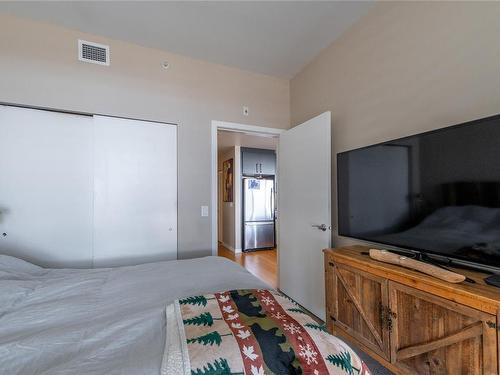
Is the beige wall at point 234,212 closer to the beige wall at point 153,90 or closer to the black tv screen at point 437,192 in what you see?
the beige wall at point 153,90

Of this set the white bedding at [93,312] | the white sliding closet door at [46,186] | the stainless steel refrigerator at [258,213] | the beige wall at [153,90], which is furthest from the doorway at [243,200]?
the white bedding at [93,312]

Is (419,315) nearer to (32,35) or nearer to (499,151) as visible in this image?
(499,151)

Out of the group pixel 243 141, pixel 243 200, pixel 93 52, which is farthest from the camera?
pixel 243 200

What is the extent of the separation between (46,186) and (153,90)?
127cm

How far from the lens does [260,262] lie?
4.27 meters

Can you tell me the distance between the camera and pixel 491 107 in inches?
46.4

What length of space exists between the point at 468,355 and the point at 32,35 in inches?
137

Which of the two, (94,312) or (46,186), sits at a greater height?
(46,186)

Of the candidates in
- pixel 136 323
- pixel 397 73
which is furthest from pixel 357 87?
pixel 136 323

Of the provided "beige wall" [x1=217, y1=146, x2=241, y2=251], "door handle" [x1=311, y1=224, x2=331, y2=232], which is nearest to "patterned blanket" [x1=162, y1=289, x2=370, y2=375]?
"door handle" [x1=311, y1=224, x2=331, y2=232]

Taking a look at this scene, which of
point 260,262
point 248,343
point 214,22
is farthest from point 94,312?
point 260,262

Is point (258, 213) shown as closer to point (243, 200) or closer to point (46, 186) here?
point (243, 200)

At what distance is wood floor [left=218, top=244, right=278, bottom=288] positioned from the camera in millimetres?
3457

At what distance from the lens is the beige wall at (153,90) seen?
1.87 meters
